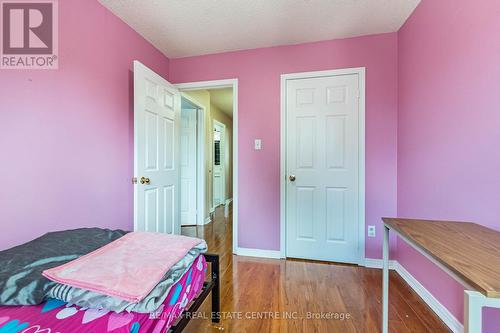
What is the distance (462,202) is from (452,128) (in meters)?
0.47

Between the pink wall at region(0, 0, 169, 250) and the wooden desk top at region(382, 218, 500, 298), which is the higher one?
the pink wall at region(0, 0, 169, 250)

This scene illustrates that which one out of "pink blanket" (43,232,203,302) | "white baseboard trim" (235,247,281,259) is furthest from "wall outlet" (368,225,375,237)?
"pink blanket" (43,232,203,302)

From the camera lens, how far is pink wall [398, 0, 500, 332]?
1.15m

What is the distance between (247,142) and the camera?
2.61 metres

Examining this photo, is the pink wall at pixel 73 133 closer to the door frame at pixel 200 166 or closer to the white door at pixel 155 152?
the white door at pixel 155 152

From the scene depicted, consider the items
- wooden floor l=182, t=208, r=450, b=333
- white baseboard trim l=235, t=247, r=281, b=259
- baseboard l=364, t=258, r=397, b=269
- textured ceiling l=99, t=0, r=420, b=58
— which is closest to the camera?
wooden floor l=182, t=208, r=450, b=333

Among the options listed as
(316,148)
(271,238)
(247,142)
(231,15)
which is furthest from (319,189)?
(231,15)

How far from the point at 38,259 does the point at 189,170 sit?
112 inches

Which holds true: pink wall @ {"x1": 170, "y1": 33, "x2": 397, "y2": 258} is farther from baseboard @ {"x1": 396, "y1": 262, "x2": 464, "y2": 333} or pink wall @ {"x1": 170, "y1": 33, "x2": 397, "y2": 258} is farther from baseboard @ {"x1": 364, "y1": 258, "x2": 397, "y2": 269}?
baseboard @ {"x1": 396, "y1": 262, "x2": 464, "y2": 333}

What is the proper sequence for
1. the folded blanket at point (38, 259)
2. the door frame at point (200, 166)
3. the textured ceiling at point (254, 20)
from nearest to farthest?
the folded blanket at point (38, 259) → the textured ceiling at point (254, 20) → the door frame at point (200, 166)

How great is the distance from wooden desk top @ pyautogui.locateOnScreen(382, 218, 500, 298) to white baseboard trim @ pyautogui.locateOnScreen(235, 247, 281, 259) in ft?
5.24

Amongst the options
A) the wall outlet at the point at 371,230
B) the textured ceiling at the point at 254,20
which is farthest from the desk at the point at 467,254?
the textured ceiling at the point at 254,20

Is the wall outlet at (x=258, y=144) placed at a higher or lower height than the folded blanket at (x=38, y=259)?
higher

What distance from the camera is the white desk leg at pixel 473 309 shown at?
1.73 feet
